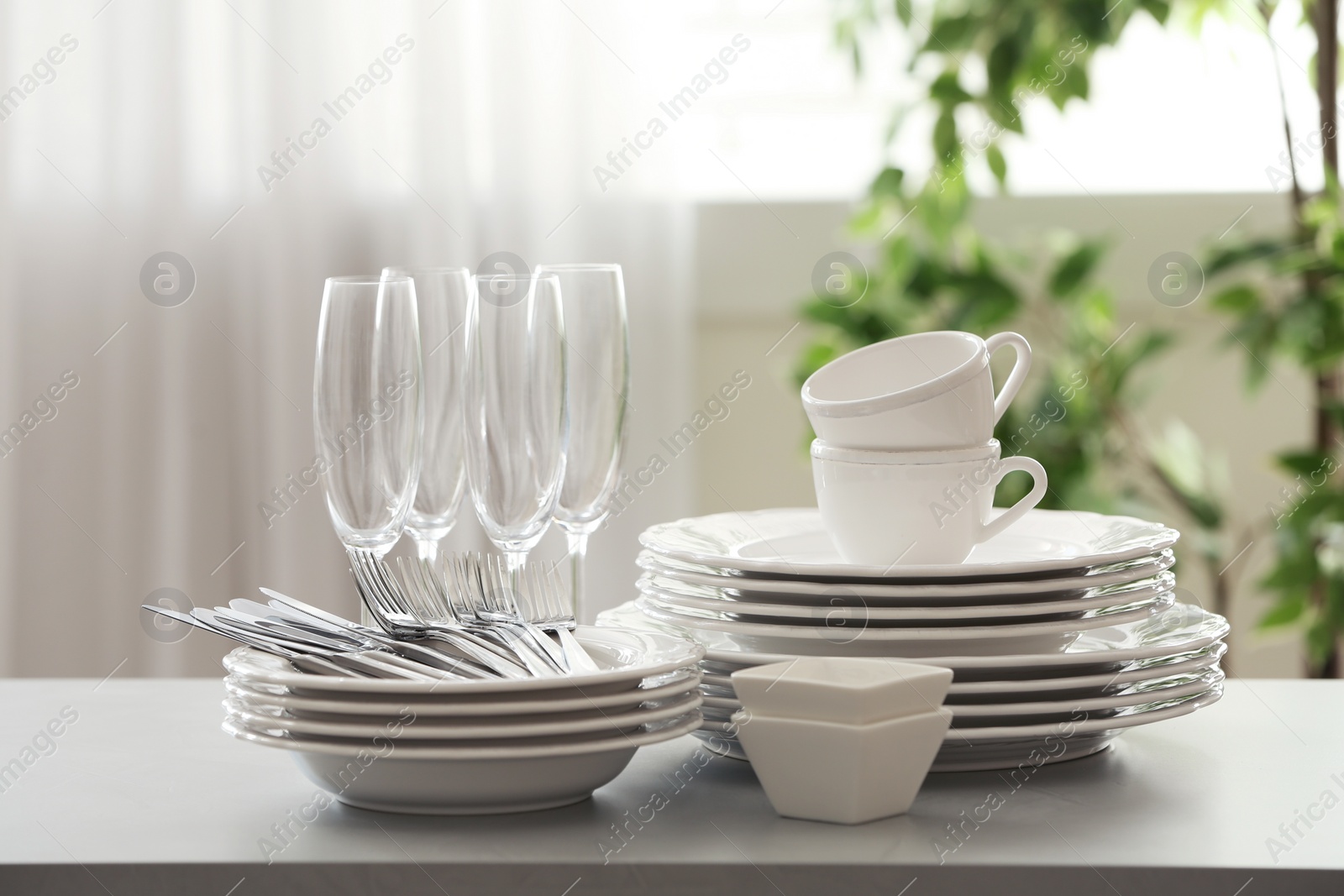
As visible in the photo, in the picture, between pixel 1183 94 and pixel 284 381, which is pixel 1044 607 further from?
pixel 1183 94

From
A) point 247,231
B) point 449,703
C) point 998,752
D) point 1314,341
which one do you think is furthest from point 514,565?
point 247,231

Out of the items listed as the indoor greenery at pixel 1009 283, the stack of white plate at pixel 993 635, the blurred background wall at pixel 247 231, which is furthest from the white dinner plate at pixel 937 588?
the blurred background wall at pixel 247 231

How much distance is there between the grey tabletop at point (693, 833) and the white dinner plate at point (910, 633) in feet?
0.21

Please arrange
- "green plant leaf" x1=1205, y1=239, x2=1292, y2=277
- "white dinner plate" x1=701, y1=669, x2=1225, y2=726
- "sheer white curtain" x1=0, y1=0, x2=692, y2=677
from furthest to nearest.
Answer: "sheer white curtain" x1=0, y1=0, x2=692, y2=677, "green plant leaf" x1=1205, y1=239, x2=1292, y2=277, "white dinner plate" x1=701, y1=669, x2=1225, y2=726

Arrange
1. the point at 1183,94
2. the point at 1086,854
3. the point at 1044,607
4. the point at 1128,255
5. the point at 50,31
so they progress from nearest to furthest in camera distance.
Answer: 1. the point at 1086,854
2. the point at 1044,607
3. the point at 50,31
4. the point at 1128,255
5. the point at 1183,94

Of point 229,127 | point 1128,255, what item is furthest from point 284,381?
point 1128,255

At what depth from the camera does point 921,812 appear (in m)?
0.57

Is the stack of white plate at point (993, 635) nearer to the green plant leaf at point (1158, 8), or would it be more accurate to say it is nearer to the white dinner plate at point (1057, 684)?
the white dinner plate at point (1057, 684)

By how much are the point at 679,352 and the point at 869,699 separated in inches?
58.4

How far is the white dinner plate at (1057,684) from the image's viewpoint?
0.60m

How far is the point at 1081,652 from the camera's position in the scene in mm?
610

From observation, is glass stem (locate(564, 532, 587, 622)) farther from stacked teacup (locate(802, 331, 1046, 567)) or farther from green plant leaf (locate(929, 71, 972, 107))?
green plant leaf (locate(929, 71, 972, 107))

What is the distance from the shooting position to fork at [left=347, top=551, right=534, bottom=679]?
1.88 ft

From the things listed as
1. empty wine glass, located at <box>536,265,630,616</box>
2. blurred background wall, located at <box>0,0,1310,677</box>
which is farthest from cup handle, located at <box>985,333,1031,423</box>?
blurred background wall, located at <box>0,0,1310,677</box>
